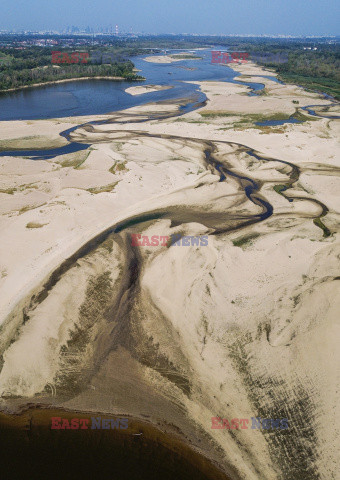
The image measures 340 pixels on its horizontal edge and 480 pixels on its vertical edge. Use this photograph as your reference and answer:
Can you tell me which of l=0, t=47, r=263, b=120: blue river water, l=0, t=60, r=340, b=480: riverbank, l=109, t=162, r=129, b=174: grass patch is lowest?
l=0, t=60, r=340, b=480: riverbank

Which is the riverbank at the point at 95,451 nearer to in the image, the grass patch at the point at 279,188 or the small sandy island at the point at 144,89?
the grass patch at the point at 279,188

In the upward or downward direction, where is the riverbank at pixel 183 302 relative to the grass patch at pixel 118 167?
downward

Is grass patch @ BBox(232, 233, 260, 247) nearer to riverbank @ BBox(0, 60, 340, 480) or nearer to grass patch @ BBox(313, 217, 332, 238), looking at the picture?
riverbank @ BBox(0, 60, 340, 480)

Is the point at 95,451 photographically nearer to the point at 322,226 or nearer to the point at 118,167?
the point at 322,226

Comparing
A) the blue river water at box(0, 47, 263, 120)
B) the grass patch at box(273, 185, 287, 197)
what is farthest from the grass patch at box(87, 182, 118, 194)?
the blue river water at box(0, 47, 263, 120)

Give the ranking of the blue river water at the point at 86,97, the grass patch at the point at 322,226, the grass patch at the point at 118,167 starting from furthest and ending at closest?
the blue river water at the point at 86,97 < the grass patch at the point at 118,167 < the grass patch at the point at 322,226

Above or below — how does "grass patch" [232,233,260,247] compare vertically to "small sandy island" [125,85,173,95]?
below

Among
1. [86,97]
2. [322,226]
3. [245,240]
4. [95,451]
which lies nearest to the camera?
[95,451]

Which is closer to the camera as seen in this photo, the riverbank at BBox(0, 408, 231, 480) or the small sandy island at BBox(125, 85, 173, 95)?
the riverbank at BBox(0, 408, 231, 480)

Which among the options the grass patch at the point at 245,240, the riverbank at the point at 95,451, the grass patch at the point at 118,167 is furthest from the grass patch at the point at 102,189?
the riverbank at the point at 95,451

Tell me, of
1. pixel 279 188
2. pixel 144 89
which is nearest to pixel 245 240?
pixel 279 188

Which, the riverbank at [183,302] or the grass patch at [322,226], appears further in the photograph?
the grass patch at [322,226]

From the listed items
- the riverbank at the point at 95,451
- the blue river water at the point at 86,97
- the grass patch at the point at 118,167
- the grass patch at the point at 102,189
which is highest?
the blue river water at the point at 86,97
